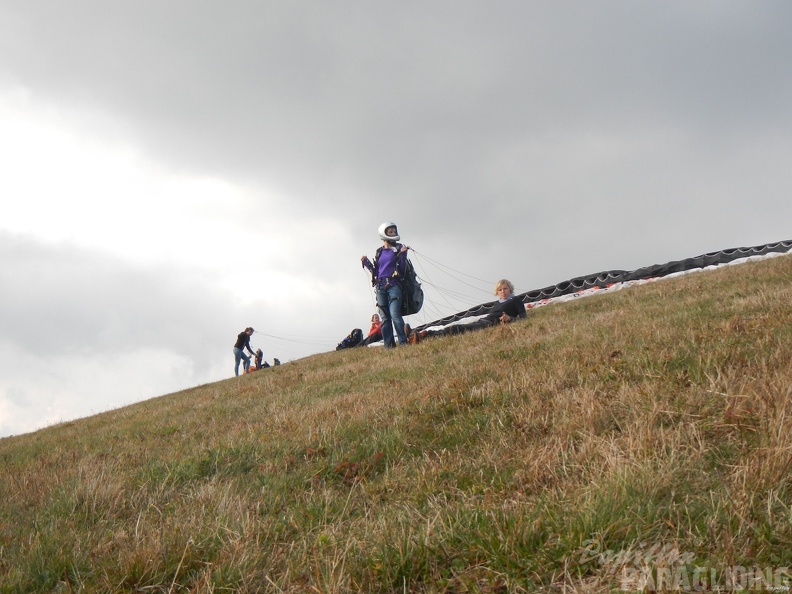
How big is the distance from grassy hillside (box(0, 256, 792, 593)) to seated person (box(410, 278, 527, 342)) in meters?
6.01

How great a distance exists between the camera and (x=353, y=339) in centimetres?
2433

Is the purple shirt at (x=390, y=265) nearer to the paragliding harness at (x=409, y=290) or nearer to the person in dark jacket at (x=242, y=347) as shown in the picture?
the paragliding harness at (x=409, y=290)

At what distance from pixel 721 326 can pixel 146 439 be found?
737cm

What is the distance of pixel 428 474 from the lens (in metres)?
3.69

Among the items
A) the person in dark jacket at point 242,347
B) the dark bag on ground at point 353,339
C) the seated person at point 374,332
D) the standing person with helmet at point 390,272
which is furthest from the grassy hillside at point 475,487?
the person in dark jacket at point 242,347

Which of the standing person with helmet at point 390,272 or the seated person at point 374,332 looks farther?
the seated person at point 374,332

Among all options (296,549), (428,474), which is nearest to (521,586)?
(296,549)

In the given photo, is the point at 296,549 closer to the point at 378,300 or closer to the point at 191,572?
the point at 191,572

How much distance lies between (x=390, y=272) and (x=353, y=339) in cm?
1172

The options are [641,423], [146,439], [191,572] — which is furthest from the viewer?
[146,439]

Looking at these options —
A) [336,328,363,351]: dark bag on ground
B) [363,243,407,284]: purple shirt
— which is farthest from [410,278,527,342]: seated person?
[336,328,363,351]: dark bag on ground

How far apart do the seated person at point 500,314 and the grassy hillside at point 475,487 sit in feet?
19.7

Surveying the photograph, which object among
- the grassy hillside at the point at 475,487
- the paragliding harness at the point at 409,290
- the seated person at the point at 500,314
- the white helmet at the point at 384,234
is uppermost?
the white helmet at the point at 384,234

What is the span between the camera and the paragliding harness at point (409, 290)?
13.4 meters
